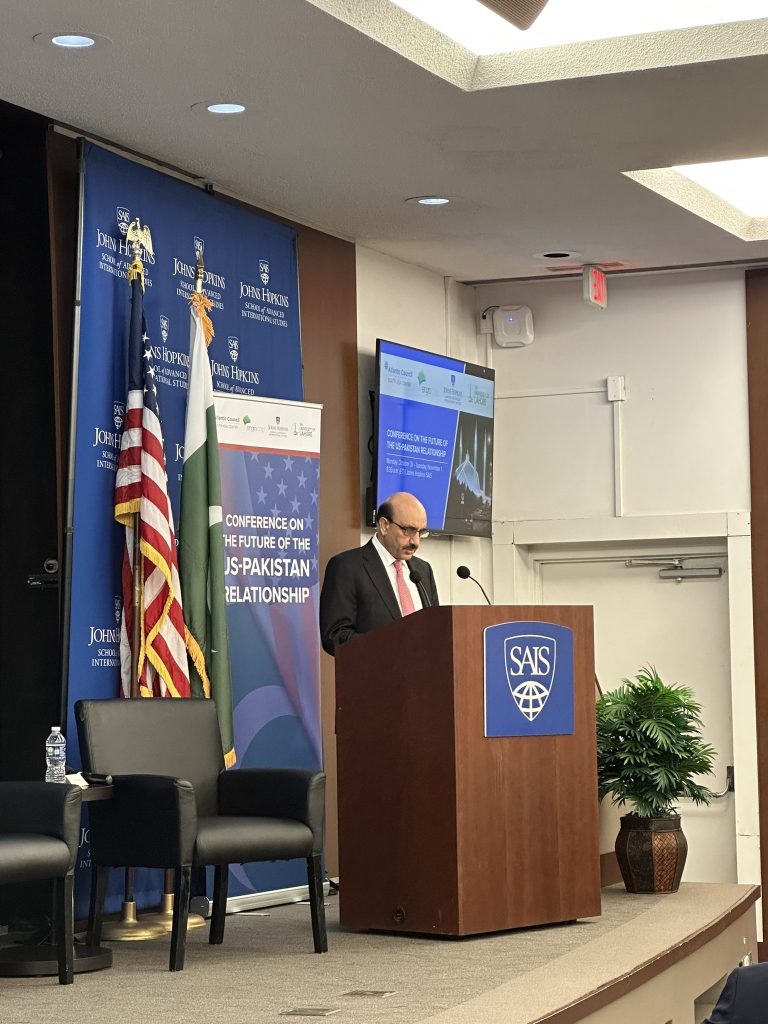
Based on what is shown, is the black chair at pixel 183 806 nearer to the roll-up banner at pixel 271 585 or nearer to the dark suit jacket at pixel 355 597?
the dark suit jacket at pixel 355 597

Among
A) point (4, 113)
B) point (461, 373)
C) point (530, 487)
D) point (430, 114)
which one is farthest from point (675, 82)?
point (530, 487)

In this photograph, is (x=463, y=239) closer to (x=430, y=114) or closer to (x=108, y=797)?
(x=430, y=114)

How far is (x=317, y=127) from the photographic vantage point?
20.0ft

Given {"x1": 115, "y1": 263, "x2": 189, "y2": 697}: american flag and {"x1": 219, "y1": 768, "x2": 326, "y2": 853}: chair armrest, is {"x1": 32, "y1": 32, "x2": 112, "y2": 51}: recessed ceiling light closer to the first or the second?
{"x1": 115, "y1": 263, "x2": 189, "y2": 697}: american flag

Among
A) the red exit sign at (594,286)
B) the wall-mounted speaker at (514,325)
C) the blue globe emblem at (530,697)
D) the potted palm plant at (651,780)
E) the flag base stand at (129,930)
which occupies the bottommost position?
the flag base stand at (129,930)

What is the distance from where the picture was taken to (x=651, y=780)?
20.8 feet

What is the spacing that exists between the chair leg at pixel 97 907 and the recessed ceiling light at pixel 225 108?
9.26ft

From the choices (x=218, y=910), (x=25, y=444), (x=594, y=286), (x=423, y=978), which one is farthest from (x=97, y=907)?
(x=594, y=286)

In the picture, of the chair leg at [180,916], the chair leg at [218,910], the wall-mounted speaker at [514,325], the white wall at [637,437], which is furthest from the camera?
the wall-mounted speaker at [514,325]

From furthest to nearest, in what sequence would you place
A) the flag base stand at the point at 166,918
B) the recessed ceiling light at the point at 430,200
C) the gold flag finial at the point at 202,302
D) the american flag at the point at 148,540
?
1. the recessed ceiling light at the point at 430,200
2. the gold flag finial at the point at 202,302
3. the american flag at the point at 148,540
4. the flag base stand at the point at 166,918

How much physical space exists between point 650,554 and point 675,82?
3715 mm

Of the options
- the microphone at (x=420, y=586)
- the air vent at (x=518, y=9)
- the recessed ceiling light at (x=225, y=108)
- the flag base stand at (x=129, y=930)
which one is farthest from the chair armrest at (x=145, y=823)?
the air vent at (x=518, y=9)

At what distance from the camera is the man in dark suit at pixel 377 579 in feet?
18.5

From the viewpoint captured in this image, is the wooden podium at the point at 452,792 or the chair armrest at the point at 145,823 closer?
the chair armrest at the point at 145,823
